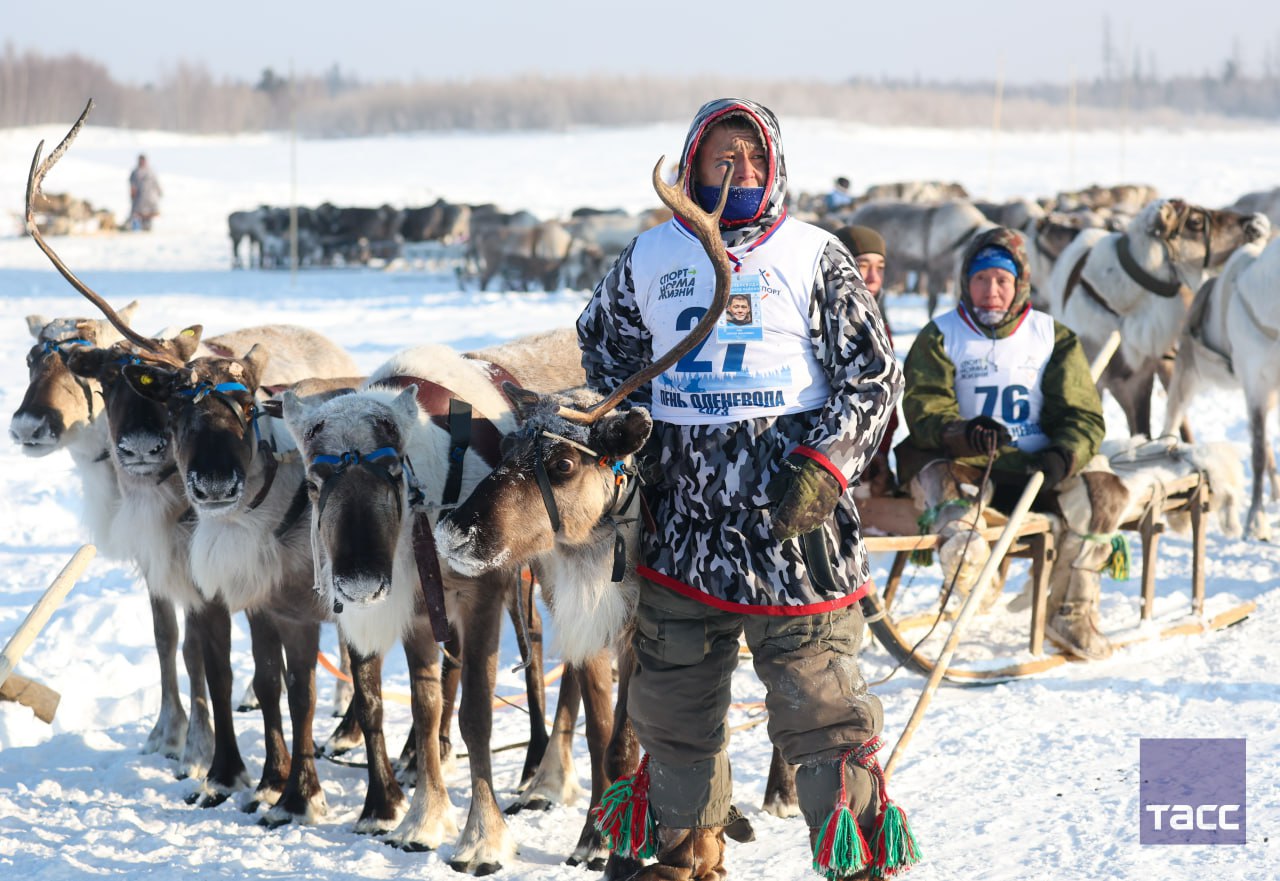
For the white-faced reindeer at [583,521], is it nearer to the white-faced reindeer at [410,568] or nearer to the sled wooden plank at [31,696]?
the white-faced reindeer at [410,568]

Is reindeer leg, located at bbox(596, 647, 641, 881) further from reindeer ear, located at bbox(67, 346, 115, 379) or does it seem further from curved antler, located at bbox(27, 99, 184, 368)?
reindeer ear, located at bbox(67, 346, 115, 379)

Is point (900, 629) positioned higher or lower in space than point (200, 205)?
lower

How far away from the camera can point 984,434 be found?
4.95 m

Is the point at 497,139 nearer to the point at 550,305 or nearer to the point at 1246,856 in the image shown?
the point at 550,305

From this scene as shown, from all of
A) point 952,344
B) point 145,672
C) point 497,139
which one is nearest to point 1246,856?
point 952,344

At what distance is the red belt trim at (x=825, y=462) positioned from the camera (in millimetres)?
2938

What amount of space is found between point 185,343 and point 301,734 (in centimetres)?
144

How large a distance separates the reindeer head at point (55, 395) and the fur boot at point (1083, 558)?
3760 mm

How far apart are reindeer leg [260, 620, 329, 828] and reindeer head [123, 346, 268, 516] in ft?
1.67

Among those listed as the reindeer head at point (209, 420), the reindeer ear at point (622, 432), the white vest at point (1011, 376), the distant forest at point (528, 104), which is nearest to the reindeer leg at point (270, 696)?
the reindeer head at point (209, 420)

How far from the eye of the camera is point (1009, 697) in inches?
197

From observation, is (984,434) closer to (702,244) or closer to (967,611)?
(967,611)

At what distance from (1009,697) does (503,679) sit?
210cm

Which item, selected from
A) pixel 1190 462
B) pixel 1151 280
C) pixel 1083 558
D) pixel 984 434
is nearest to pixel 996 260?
pixel 984 434
